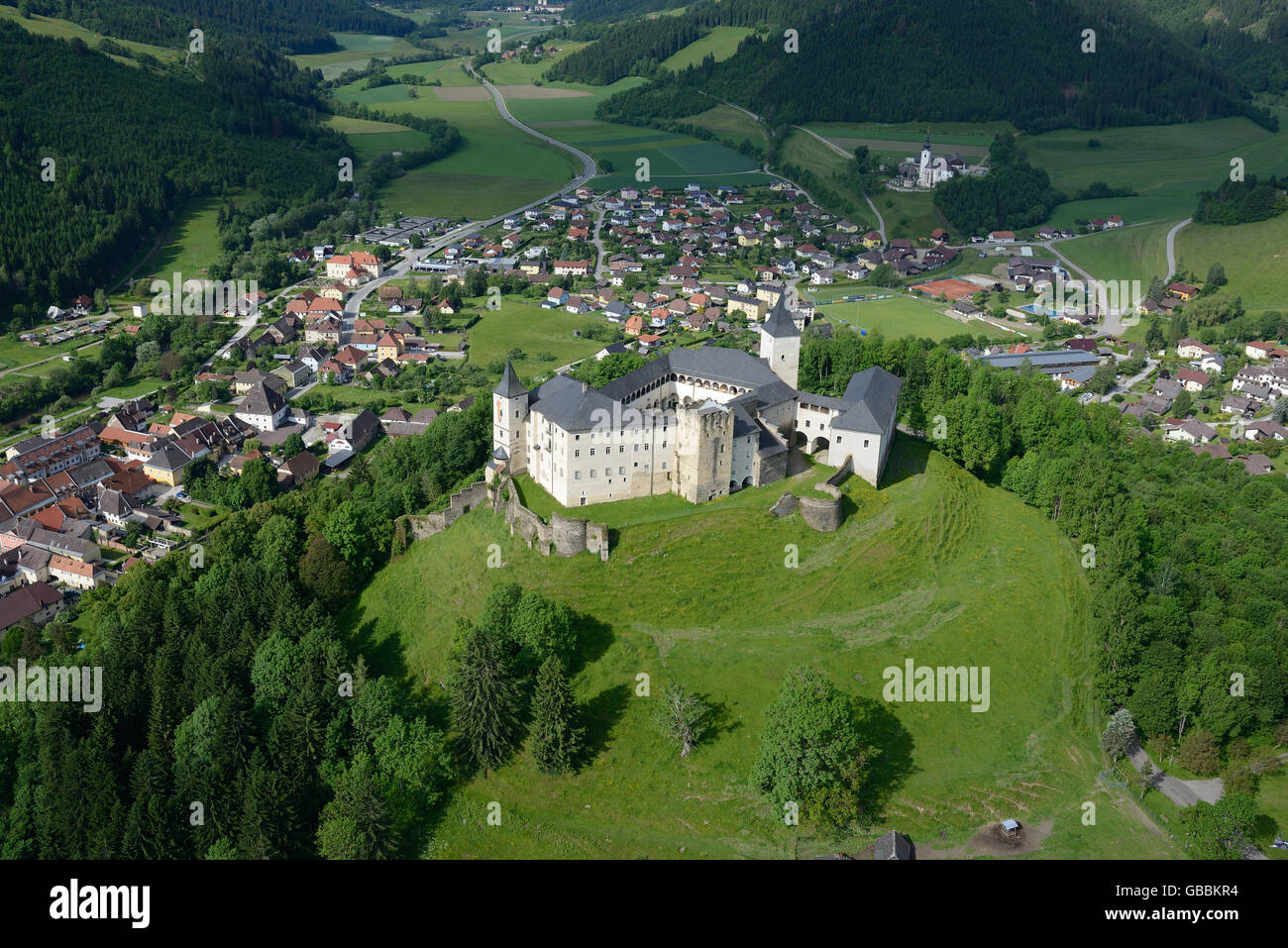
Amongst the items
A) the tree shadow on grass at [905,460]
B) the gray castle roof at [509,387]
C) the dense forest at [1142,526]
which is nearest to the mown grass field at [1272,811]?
the dense forest at [1142,526]

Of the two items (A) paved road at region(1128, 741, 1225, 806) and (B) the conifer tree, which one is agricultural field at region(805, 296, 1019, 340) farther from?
(B) the conifer tree

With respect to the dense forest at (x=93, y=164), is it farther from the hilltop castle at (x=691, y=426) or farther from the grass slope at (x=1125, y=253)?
the grass slope at (x=1125, y=253)

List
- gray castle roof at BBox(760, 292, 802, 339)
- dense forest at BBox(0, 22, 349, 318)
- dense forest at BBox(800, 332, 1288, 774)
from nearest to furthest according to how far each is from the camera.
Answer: dense forest at BBox(800, 332, 1288, 774) → gray castle roof at BBox(760, 292, 802, 339) → dense forest at BBox(0, 22, 349, 318)

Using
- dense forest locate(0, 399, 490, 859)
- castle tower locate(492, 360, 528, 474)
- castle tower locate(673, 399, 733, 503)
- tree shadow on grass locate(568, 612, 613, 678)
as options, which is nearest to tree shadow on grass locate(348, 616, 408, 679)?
dense forest locate(0, 399, 490, 859)

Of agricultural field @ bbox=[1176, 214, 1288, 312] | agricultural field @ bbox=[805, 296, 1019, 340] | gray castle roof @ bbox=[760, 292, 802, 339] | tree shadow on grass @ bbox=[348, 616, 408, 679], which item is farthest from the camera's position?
agricultural field @ bbox=[1176, 214, 1288, 312]

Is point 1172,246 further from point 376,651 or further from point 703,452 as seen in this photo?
point 376,651

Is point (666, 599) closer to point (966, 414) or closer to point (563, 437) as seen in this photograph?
point (563, 437)

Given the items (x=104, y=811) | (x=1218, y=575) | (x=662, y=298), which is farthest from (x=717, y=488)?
(x=662, y=298)
